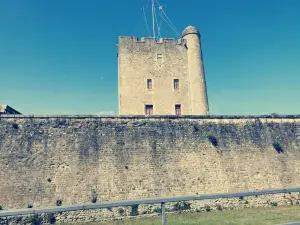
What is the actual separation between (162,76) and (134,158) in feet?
37.8

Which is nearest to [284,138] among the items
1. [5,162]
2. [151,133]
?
[151,133]

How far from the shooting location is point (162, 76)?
23484mm

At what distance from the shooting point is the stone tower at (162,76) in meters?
22.8

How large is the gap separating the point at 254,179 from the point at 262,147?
239cm

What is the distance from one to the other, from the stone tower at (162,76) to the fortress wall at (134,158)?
7.09m

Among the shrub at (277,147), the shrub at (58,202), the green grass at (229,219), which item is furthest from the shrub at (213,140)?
the shrub at (58,202)

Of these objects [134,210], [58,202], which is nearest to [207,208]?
[134,210]

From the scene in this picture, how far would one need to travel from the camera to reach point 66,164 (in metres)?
13.1

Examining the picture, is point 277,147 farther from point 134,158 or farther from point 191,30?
point 191,30

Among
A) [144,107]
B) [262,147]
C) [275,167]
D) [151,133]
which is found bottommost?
[275,167]

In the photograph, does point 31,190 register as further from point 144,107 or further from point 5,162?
point 144,107

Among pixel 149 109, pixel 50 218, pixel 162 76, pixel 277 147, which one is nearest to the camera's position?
pixel 50 218

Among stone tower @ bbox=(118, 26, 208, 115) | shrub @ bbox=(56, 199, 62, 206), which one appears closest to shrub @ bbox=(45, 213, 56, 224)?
shrub @ bbox=(56, 199, 62, 206)

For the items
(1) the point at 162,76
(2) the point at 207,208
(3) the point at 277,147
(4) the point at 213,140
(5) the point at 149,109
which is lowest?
(2) the point at 207,208
